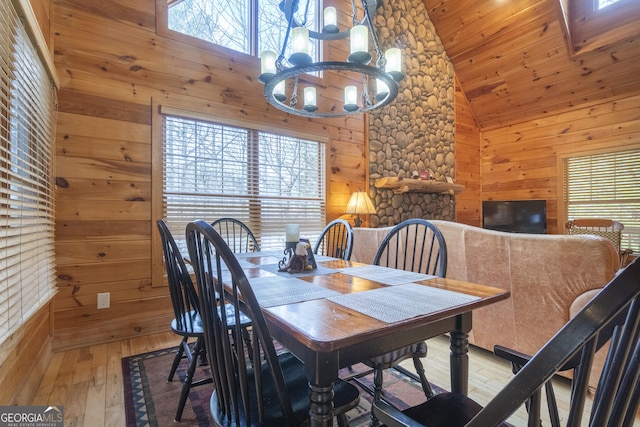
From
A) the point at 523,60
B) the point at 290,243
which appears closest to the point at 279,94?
the point at 290,243

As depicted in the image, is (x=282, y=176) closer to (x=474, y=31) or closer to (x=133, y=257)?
(x=133, y=257)

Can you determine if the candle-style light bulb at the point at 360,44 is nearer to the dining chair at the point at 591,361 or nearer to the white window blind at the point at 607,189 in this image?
the dining chair at the point at 591,361

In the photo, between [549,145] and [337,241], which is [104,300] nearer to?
[337,241]

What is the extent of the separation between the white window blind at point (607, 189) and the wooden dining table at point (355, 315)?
16.1 ft

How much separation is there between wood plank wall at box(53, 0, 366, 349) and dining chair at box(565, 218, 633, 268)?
185 inches

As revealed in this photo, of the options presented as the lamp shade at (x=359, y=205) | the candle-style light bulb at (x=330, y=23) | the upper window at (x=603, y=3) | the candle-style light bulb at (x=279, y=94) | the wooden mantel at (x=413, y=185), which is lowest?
the lamp shade at (x=359, y=205)

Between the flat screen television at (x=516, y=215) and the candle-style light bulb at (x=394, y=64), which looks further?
the flat screen television at (x=516, y=215)

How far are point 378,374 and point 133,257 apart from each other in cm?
236

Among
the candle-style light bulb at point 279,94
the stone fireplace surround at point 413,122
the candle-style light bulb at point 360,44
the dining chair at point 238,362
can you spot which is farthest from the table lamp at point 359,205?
the dining chair at point 238,362

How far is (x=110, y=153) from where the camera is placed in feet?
9.14

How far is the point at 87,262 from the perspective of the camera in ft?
8.76

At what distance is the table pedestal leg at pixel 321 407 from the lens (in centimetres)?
85

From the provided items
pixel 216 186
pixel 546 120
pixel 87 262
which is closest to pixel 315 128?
pixel 216 186

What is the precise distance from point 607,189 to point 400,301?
212 inches
